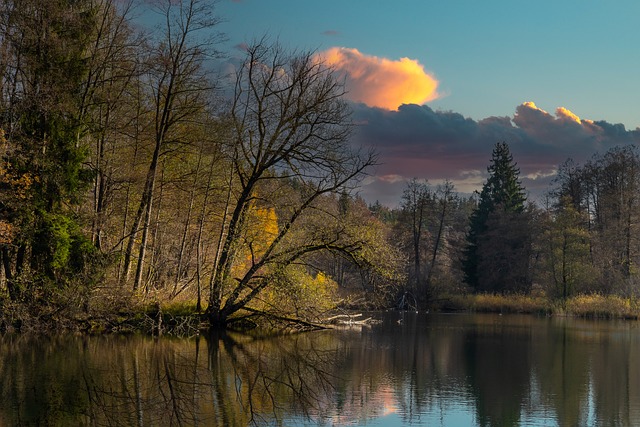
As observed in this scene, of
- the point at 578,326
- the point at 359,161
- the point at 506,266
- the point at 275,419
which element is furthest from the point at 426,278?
the point at 275,419

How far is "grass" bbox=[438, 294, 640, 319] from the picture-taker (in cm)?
4744

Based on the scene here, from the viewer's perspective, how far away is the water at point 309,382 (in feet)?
39.8

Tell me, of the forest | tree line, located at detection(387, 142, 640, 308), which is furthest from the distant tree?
the forest

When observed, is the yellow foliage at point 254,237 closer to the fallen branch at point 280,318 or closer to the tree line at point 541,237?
the fallen branch at point 280,318

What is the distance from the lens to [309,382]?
15.9 metres

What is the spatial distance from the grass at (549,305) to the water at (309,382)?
72.7 ft

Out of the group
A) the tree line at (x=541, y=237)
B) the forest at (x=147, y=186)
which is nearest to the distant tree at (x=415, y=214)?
the tree line at (x=541, y=237)

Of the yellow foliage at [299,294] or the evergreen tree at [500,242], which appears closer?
the yellow foliage at [299,294]

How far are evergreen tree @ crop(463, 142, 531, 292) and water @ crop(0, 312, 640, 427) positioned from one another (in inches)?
1450

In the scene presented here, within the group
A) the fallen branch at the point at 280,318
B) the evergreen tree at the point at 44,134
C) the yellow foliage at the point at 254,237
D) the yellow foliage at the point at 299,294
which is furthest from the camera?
the yellow foliage at the point at 254,237

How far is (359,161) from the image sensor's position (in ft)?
90.5

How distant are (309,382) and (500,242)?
51511mm

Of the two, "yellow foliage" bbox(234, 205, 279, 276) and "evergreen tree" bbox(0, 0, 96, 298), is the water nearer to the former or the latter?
"evergreen tree" bbox(0, 0, 96, 298)

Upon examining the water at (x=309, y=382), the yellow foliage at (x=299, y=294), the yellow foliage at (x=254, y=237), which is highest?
the yellow foliage at (x=254, y=237)
